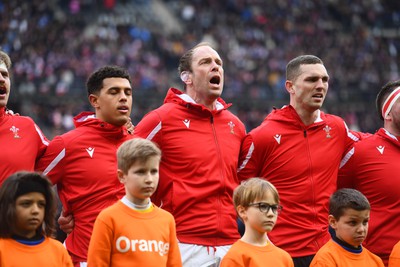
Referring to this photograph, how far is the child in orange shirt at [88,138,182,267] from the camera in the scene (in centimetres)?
555

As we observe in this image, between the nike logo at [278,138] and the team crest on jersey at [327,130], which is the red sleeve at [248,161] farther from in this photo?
the team crest on jersey at [327,130]

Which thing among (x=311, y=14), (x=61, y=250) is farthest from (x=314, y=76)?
(x=311, y=14)

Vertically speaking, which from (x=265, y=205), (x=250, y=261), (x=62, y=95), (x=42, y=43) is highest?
(x=42, y=43)

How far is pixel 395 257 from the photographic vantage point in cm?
669

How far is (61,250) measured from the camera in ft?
18.3

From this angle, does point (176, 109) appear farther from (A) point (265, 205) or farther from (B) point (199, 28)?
(B) point (199, 28)

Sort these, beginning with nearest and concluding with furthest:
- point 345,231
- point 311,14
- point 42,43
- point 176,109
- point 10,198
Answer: point 10,198 → point 345,231 → point 176,109 → point 42,43 → point 311,14

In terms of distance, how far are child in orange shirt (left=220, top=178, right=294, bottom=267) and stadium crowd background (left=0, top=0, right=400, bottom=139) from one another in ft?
53.5

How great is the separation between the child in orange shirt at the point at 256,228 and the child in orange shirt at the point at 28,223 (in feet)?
4.22

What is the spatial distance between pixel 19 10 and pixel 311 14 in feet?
40.1

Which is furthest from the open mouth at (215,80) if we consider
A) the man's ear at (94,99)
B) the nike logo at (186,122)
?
the man's ear at (94,99)

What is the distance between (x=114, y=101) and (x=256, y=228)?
1.56 meters

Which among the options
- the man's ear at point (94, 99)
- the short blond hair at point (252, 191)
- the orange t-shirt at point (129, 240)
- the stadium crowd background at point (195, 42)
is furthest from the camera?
the stadium crowd background at point (195, 42)

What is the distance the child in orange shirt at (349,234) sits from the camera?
640 cm
